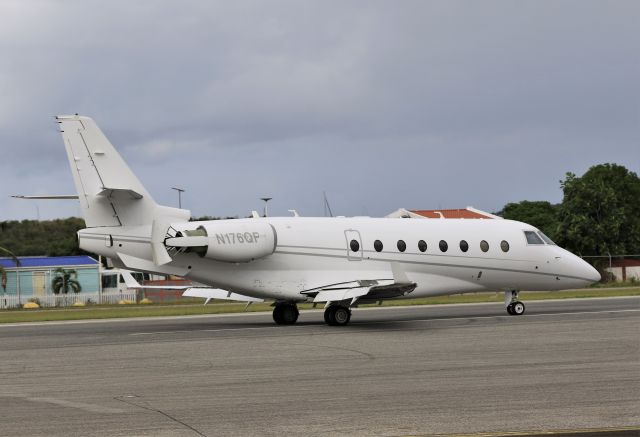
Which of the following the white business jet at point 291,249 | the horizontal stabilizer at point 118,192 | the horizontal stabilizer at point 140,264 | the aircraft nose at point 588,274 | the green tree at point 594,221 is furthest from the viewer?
the green tree at point 594,221

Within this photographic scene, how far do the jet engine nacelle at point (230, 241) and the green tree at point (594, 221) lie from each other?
191ft

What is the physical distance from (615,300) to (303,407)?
29.8 metres

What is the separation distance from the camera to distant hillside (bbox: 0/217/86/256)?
116m

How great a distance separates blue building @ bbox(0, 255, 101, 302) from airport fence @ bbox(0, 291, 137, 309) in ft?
24.1

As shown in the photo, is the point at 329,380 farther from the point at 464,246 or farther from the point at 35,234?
the point at 35,234

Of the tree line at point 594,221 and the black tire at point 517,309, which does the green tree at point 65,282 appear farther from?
the black tire at point 517,309

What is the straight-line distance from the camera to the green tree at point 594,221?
268ft

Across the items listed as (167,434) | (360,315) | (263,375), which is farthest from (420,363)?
Result: (360,315)

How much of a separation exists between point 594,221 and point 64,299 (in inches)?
1808

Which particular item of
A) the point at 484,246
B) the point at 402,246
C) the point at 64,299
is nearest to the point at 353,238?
the point at 402,246

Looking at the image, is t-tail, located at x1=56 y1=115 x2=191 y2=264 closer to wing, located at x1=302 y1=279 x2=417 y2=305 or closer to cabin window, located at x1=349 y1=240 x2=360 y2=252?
wing, located at x1=302 y1=279 x2=417 y2=305

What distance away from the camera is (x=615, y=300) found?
4009 centimetres

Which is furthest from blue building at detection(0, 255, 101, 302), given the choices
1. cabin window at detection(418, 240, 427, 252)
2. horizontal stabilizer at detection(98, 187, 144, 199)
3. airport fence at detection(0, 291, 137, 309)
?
cabin window at detection(418, 240, 427, 252)

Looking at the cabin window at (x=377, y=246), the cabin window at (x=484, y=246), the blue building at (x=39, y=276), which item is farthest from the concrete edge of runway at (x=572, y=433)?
the blue building at (x=39, y=276)
